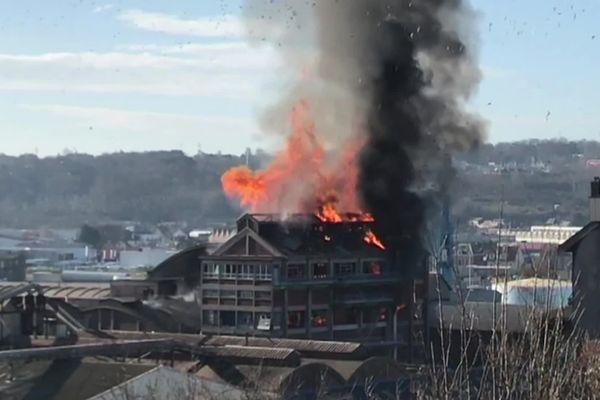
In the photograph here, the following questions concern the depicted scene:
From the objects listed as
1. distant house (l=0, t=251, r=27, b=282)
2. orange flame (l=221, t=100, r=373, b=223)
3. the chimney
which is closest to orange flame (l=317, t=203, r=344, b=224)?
orange flame (l=221, t=100, r=373, b=223)

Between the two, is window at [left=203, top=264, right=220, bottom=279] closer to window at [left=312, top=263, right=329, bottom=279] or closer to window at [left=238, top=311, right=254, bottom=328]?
window at [left=238, top=311, right=254, bottom=328]

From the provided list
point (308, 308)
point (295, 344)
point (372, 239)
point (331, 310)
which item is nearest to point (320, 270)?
point (331, 310)

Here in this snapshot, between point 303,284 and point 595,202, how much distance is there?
9226mm

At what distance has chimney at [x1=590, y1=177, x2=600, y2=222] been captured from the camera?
39.6 meters

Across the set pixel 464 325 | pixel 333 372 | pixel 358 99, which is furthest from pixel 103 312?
pixel 464 325

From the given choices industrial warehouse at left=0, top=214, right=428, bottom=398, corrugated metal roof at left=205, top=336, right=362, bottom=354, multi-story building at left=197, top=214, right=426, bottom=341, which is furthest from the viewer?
multi-story building at left=197, top=214, right=426, bottom=341

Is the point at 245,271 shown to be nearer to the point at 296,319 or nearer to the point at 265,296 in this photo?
the point at 265,296

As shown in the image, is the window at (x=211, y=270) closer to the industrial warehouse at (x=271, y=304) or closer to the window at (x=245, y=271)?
the industrial warehouse at (x=271, y=304)

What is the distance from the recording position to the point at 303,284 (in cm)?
4356

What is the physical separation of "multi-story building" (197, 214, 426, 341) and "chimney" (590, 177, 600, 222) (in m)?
6.41

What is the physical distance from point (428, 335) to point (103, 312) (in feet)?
33.6

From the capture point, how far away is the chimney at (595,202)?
39.6 metres

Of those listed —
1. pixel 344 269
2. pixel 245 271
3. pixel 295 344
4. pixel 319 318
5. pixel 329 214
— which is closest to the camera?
pixel 295 344

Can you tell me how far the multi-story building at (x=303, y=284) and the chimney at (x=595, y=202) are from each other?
641cm
